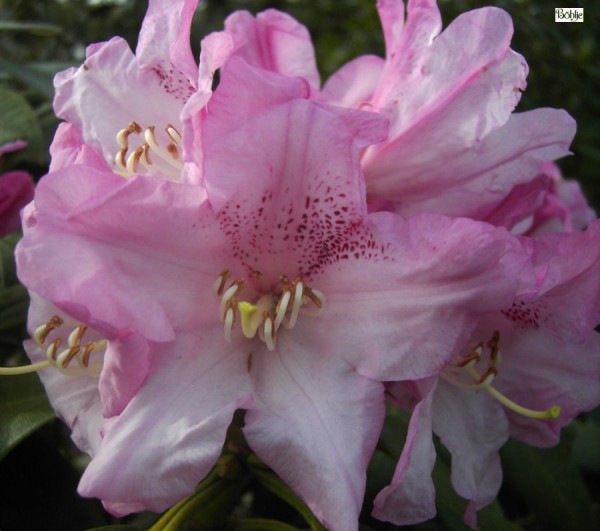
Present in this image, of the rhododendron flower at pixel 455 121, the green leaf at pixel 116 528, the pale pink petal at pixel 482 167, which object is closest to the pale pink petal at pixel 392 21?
the rhododendron flower at pixel 455 121

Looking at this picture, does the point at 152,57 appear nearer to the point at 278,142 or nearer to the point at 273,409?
the point at 278,142

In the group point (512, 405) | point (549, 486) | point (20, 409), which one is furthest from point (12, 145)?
point (549, 486)

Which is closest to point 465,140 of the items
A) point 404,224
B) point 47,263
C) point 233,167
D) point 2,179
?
point 404,224

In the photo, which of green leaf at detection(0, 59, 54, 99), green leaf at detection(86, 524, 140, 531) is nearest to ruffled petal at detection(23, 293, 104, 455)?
green leaf at detection(86, 524, 140, 531)

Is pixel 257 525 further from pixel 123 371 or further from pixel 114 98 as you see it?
pixel 114 98

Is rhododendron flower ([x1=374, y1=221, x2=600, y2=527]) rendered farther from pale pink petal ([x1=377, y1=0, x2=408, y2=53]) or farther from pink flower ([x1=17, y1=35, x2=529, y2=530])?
pale pink petal ([x1=377, y1=0, x2=408, y2=53])
